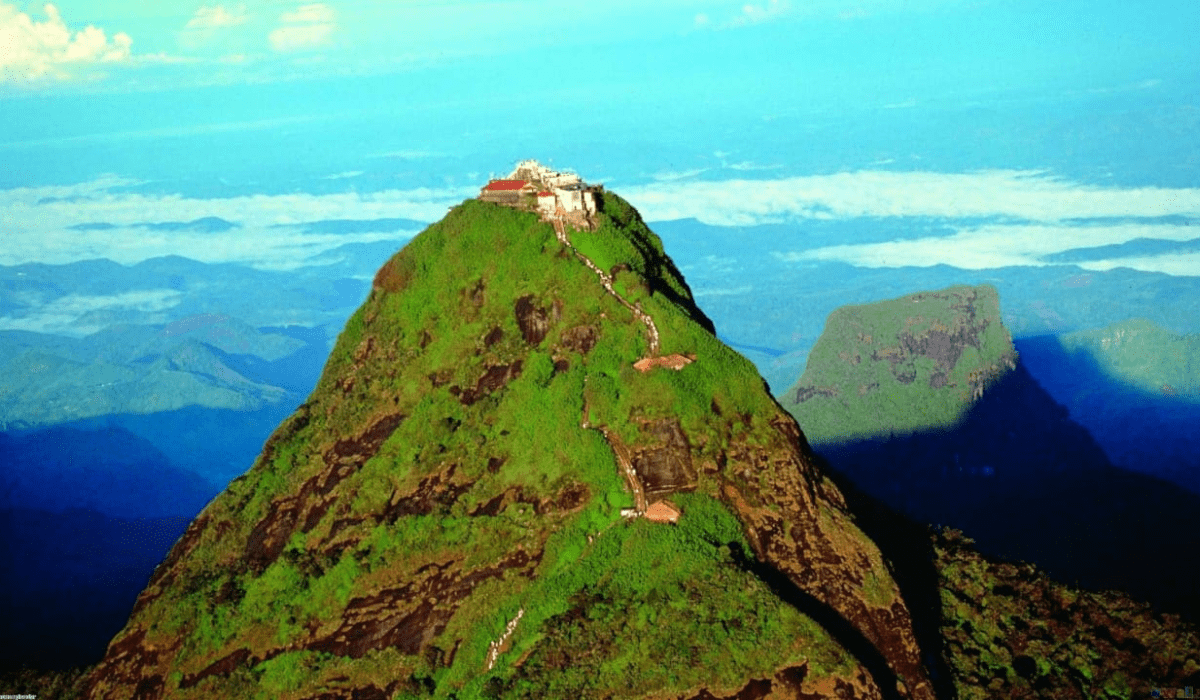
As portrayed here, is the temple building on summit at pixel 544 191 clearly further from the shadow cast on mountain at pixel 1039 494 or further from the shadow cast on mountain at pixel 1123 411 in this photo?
the shadow cast on mountain at pixel 1123 411

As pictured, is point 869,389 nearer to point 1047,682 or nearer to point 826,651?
point 1047,682

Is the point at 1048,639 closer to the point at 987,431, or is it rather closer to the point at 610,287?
the point at 610,287

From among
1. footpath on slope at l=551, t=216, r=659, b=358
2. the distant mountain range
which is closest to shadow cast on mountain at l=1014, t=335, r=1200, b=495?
the distant mountain range

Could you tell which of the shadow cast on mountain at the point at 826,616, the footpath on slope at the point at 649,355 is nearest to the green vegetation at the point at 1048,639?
the shadow cast on mountain at the point at 826,616

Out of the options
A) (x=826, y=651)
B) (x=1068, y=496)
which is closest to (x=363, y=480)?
(x=826, y=651)

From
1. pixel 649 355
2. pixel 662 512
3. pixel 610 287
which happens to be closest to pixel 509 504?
pixel 662 512

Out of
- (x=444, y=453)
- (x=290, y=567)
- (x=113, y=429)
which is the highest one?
(x=444, y=453)
